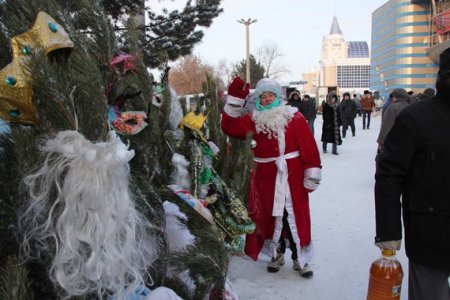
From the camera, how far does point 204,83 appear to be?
288cm

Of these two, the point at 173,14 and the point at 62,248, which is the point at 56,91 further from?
the point at 173,14

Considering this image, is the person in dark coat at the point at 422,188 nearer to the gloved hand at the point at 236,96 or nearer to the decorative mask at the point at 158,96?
the decorative mask at the point at 158,96

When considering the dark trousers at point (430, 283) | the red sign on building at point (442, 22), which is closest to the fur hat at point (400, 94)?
the dark trousers at point (430, 283)

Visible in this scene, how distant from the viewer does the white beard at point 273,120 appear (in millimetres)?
3441

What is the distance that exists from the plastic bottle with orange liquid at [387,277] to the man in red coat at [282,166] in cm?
146

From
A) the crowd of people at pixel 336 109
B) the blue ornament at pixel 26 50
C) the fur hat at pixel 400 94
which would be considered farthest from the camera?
the fur hat at pixel 400 94

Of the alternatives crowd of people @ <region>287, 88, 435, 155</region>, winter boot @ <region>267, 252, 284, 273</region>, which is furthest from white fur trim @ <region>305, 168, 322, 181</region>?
crowd of people @ <region>287, 88, 435, 155</region>

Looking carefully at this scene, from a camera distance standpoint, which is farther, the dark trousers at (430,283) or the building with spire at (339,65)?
the building with spire at (339,65)

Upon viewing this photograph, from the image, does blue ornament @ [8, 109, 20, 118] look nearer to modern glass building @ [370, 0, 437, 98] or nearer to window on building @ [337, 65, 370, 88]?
modern glass building @ [370, 0, 437, 98]

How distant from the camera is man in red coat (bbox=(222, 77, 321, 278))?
3.46 meters

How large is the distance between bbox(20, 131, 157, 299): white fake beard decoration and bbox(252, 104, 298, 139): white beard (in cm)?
255

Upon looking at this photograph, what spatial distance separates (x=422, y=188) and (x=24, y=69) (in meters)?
1.72

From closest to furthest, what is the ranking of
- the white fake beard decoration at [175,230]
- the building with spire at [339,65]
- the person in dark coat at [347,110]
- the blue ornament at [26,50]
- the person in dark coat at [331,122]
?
the blue ornament at [26,50]
the white fake beard decoration at [175,230]
the person in dark coat at [331,122]
the person in dark coat at [347,110]
the building with spire at [339,65]

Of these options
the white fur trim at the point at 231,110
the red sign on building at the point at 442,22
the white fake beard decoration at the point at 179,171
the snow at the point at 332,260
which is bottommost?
the snow at the point at 332,260
